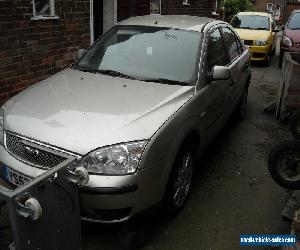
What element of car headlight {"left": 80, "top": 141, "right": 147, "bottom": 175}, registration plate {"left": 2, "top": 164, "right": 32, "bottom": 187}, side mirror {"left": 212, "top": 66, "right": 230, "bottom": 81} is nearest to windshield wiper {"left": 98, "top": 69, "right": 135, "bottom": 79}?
side mirror {"left": 212, "top": 66, "right": 230, "bottom": 81}

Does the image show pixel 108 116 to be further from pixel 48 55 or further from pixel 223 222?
pixel 48 55

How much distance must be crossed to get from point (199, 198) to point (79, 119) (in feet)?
Answer: 5.68

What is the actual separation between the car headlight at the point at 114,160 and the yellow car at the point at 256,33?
918cm

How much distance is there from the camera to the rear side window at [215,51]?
443cm

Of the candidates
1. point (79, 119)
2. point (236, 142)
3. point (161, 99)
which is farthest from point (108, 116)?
point (236, 142)

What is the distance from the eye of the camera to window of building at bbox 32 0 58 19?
22.9 feet

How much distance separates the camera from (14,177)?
3182 millimetres

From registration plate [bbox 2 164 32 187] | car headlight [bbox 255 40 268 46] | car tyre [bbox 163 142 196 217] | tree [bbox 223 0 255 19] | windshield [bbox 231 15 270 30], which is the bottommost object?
car tyre [bbox 163 142 196 217]

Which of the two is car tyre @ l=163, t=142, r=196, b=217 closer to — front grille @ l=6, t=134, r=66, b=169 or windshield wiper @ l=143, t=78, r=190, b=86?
windshield wiper @ l=143, t=78, r=190, b=86

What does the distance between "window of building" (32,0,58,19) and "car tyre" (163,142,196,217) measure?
14.7ft

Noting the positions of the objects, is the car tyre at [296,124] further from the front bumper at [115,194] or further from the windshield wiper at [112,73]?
the front bumper at [115,194]

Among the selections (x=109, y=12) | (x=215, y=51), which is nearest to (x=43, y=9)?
(x=109, y=12)

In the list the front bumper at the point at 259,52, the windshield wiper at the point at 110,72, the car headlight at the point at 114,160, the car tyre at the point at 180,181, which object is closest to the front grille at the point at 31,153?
the car headlight at the point at 114,160

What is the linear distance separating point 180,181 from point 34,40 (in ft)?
14.9
